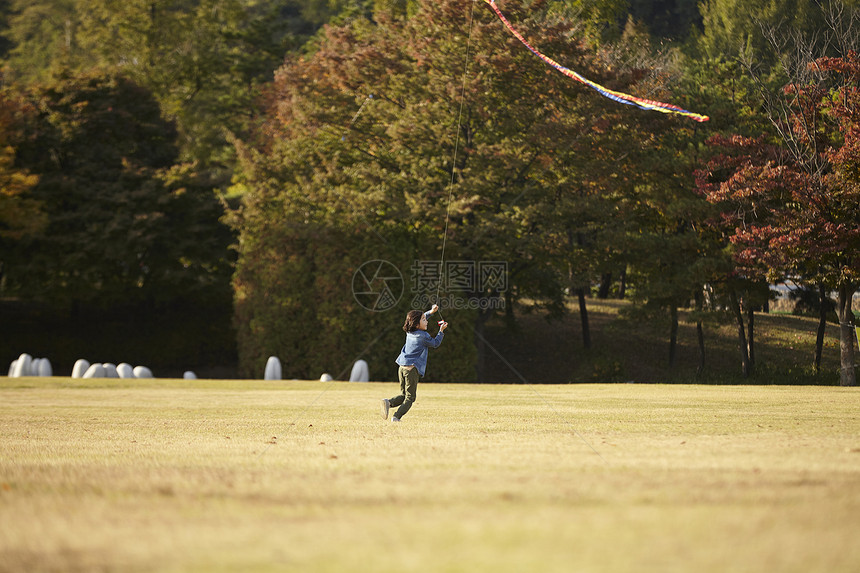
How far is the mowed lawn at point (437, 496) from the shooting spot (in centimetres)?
416

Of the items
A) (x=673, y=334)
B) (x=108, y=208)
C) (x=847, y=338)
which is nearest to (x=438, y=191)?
(x=847, y=338)

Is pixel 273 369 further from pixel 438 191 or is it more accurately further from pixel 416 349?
pixel 416 349

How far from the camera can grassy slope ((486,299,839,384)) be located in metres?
34.5

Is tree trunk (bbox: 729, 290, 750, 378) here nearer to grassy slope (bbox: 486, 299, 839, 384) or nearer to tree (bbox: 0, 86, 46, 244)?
grassy slope (bbox: 486, 299, 839, 384)

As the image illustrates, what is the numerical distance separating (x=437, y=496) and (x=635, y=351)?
112ft

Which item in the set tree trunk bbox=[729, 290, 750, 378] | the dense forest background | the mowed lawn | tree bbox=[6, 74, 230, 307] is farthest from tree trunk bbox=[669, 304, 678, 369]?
the mowed lawn

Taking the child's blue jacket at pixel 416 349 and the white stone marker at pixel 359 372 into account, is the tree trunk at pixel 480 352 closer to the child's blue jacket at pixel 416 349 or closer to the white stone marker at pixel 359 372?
the white stone marker at pixel 359 372

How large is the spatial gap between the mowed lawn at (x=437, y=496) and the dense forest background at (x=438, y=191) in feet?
48.0

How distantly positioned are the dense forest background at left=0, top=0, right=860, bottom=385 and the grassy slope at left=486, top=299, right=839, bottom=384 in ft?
5.55

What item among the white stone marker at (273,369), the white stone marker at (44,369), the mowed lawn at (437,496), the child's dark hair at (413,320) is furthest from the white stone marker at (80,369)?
the child's dark hair at (413,320)

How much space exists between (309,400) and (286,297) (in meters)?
11.8

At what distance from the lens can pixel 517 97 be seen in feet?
92.4

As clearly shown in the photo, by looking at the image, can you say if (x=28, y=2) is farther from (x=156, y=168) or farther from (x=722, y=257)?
(x=722, y=257)

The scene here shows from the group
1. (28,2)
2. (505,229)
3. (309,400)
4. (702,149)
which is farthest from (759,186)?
(28,2)
